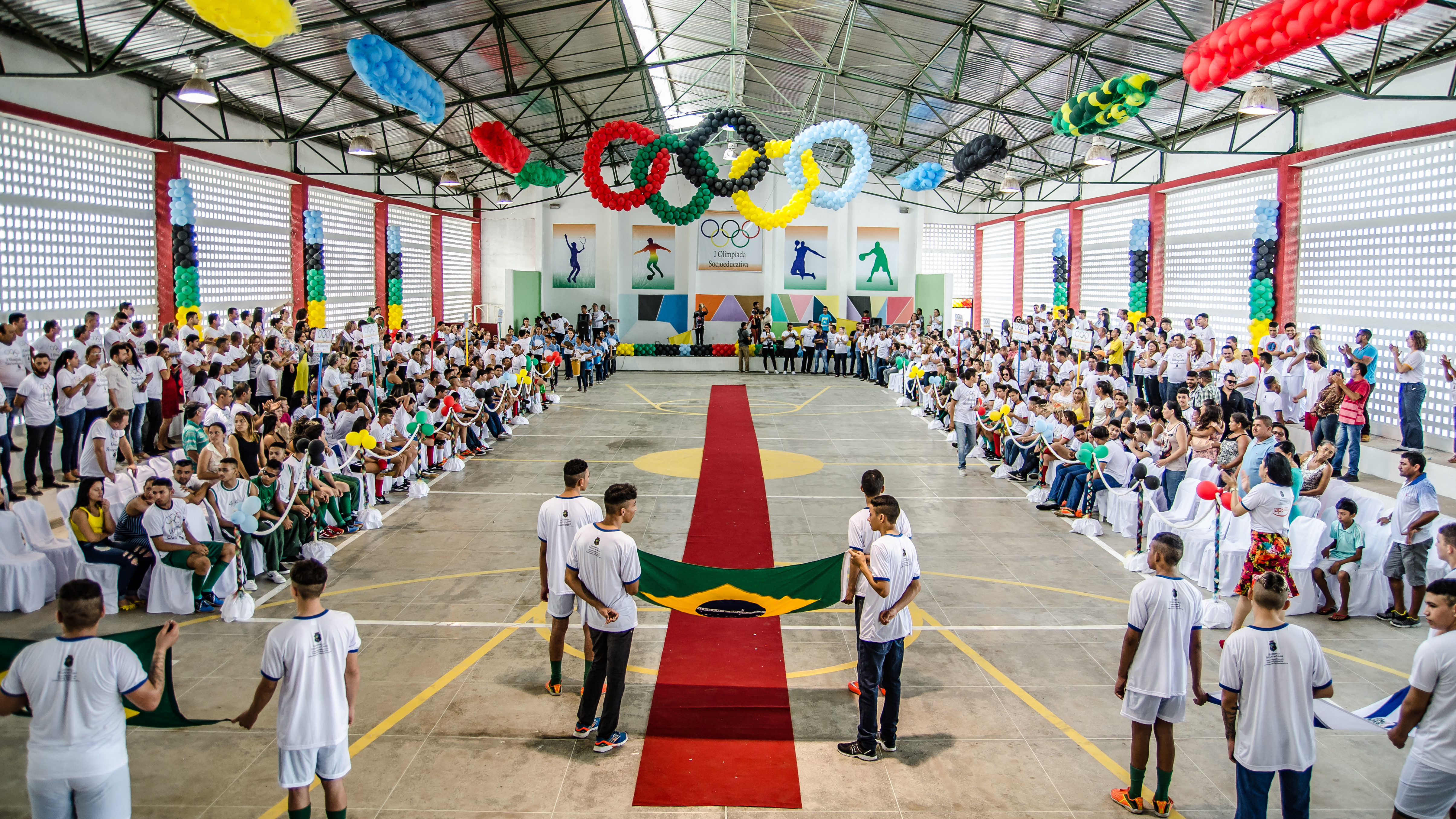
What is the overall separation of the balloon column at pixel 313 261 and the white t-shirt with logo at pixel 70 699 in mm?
20575

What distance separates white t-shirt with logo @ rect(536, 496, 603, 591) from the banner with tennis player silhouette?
28.7m

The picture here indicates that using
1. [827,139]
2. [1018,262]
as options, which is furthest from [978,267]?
[827,139]

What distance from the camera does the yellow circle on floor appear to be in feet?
48.4

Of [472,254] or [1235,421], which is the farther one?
[472,254]

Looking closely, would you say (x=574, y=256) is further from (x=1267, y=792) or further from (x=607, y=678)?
(x=1267, y=792)

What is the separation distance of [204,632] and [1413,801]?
28.2 feet

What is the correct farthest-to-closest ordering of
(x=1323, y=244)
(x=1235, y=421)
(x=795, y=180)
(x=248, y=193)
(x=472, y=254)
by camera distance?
(x=472, y=254) < (x=248, y=193) < (x=795, y=180) < (x=1323, y=244) < (x=1235, y=421)

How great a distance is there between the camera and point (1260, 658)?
4.69m

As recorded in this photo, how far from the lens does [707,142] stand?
18.3 metres

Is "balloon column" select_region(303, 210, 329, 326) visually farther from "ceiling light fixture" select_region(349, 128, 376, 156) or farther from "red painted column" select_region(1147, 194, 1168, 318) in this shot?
"red painted column" select_region(1147, 194, 1168, 318)

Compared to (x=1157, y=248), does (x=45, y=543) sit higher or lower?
lower

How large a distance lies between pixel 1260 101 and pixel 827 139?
30.3ft

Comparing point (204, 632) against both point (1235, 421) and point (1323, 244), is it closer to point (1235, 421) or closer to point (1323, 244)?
point (1235, 421)

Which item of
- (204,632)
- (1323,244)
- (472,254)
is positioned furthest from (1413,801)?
(472,254)
